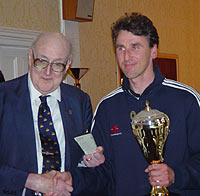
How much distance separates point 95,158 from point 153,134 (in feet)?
1.61

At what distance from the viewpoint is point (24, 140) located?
7.11ft

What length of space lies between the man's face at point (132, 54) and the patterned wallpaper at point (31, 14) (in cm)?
244

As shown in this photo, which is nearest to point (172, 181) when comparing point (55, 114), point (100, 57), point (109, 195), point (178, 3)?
point (109, 195)

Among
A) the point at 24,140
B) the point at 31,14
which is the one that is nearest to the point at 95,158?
the point at 24,140

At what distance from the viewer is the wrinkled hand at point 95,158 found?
2.23 m

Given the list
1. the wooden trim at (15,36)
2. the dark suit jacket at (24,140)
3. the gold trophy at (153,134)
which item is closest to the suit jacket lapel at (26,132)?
the dark suit jacket at (24,140)

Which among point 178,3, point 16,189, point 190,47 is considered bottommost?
point 16,189

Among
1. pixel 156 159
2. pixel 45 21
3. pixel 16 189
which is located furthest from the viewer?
pixel 45 21

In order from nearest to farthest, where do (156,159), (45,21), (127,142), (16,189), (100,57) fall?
(156,159), (16,189), (127,142), (45,21), (100,57)

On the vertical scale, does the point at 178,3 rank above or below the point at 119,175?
above

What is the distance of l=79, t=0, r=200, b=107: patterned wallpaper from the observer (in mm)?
5402

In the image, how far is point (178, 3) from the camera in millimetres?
7195

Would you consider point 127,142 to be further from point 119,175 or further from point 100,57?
point 100,57

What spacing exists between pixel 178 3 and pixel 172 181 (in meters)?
5.90
